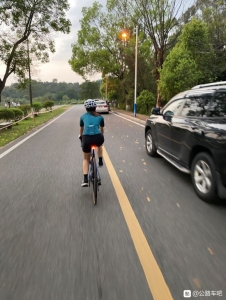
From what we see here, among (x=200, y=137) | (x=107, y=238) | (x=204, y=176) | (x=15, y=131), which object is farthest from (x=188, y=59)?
(x=107, y=238)

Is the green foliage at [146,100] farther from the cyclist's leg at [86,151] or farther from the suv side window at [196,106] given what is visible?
the cyclist's leg at [86,151]

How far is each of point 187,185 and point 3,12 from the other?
1766cm

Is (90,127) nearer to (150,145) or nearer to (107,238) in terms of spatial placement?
(107,238)

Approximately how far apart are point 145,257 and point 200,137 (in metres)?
2.32

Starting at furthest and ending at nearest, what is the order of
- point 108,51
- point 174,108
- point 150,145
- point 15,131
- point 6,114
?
point 108,51 → point 6,114 → point 15,131 → point 150,145 → point 174,108

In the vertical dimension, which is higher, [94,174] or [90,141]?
[90,141]

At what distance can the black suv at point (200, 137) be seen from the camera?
3.84 metres

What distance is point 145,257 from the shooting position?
9.02 feet

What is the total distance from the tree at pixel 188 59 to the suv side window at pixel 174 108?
1254 centimetres

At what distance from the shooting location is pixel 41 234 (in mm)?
3238

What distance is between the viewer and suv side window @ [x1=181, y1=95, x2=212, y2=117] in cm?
479

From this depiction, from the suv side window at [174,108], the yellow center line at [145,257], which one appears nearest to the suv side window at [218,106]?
the suv side window at [174,108]

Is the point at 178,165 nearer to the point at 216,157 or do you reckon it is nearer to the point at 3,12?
the point at 216,157

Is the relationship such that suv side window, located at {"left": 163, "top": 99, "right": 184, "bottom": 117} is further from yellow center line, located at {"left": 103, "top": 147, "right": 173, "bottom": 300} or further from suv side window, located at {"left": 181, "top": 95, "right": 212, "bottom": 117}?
yellow center line, located at {"left": 103, "top": 147, "right": 173, "bottom": 300}
